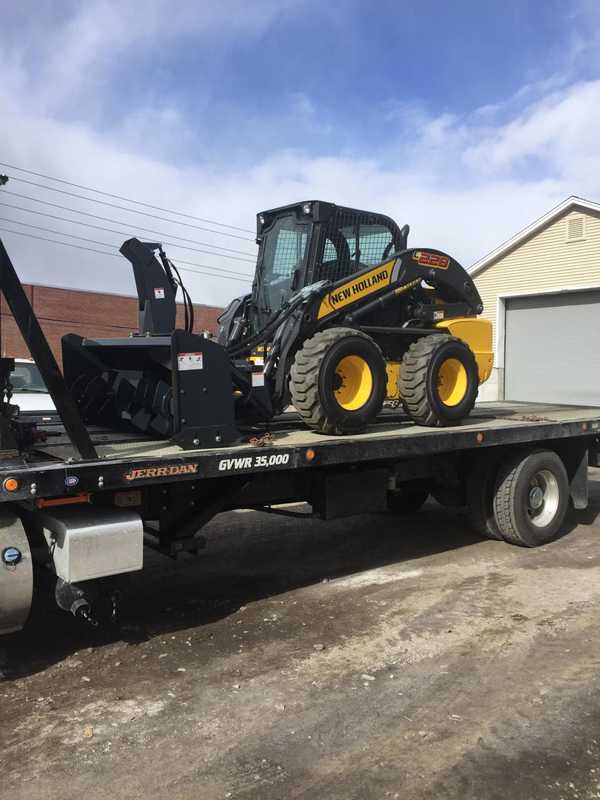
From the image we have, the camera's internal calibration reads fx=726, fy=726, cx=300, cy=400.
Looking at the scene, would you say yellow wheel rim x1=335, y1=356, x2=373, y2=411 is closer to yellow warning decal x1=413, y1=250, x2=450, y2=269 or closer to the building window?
yellow warning decal x1=413, y1=250, x2=450, y2=269

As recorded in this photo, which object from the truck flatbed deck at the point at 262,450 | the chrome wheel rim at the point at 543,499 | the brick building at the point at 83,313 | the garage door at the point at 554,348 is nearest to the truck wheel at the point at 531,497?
the chrome wheel rim at the point at 543,499

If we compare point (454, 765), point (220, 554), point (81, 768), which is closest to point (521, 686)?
point (454, 765)

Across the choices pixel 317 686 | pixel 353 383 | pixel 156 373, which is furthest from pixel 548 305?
pixel 317 686

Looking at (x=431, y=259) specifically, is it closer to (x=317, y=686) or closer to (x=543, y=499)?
(x=543, y=499)

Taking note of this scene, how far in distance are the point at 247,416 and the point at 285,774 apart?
10.9 ft

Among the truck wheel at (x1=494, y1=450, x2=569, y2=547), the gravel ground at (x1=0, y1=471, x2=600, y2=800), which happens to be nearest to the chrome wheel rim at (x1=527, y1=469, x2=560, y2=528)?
the truck wheel at (x1=494, y1=450, x2=569, y2=547)

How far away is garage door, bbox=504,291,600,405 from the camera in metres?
18.2

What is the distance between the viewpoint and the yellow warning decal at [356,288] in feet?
21.0

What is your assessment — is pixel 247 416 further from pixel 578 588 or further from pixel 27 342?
pixel 578 588

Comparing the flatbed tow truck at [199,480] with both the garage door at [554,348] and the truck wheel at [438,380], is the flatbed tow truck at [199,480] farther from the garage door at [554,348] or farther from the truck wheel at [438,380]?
the garage door at [554,348]

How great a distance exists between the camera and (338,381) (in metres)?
6.01

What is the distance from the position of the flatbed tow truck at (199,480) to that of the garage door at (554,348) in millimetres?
11076

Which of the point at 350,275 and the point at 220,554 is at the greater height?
the point at 350,275

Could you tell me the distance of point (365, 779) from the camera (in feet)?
10.7
